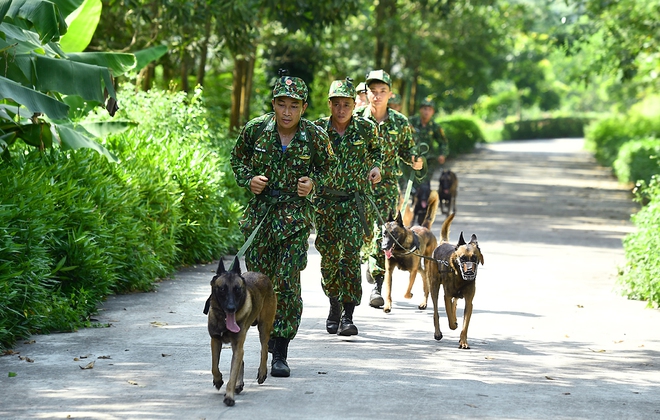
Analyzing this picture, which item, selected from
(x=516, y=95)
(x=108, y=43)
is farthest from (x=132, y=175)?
(x=516, y=95)

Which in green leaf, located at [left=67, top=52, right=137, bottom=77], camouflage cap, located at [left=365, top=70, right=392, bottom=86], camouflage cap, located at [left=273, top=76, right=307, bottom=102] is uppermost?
green leaf, located at [left=67, top=52, right=137, bottom=77]

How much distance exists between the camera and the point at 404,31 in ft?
96.3

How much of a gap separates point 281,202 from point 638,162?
21938 mm

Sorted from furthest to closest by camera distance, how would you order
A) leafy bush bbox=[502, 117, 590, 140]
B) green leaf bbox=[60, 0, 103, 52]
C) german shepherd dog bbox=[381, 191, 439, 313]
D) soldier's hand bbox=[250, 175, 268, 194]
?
leafy bush bbox=[502, 117, 590, 140] → green leaf bbox=[60, 0, 103, 52] → german shepherd dog bbox=[381, 191, 439, 313] → soldier's hand bbox=[250, 175, 268, 194]

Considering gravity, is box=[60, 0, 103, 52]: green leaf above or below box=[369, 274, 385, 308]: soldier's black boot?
above

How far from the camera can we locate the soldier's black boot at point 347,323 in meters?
9.12

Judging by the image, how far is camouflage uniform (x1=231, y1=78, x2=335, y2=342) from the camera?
735 cm

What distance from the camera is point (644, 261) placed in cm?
1159

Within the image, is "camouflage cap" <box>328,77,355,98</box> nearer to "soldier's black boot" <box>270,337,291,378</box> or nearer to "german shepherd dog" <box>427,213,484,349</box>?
"german shepherd dog" <box>427,213,484,349</box>

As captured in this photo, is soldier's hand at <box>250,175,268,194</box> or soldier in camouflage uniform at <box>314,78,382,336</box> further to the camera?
soldier in camouflage uniform at <box>314,78,382,336</box>

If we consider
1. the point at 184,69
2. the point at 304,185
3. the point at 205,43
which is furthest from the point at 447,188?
the point at 304,185

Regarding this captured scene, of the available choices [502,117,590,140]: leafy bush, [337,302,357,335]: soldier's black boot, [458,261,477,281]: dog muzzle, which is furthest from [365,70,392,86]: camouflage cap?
[502,117,590,140]: leafy bush

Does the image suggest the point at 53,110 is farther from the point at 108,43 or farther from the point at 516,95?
the point at 516,95

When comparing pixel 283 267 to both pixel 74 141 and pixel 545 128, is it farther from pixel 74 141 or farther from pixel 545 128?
pixel 545 128
